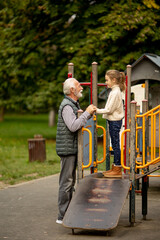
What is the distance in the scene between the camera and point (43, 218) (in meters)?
7.81

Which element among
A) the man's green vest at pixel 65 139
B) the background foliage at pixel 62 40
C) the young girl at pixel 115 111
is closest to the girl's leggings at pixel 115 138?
the young girl at pixel 115 111

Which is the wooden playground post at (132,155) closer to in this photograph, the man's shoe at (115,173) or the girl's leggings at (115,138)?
the man's shoe at (115,173)

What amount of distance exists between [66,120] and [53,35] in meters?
15.7

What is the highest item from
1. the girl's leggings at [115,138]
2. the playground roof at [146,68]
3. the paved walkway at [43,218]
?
the playground roof at [146,68]

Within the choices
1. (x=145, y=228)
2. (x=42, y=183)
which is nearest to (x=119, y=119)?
(x=145, y=228)

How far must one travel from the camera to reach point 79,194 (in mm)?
7070

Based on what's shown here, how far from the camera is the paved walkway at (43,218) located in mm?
6730

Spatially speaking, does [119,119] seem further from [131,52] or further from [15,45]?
[15,45]

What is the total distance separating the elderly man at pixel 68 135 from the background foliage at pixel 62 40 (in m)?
10.9

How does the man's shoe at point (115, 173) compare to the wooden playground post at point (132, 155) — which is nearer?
the wooden playground post at point (132, 155)

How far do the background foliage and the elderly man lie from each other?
10863 mm

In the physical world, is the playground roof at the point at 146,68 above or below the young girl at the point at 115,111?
above

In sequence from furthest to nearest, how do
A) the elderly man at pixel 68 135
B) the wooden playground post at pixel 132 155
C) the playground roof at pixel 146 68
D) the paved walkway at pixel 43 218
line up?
1. the playground roof at pixel 146 68
2. the wooden playground post at pixel 132 155
3. the elderly man at pixel 68 135
4. the paved walkway at pixel 43 218

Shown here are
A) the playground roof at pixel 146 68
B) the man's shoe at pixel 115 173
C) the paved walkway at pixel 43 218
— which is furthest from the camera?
the playground roof at pixel 146 68
